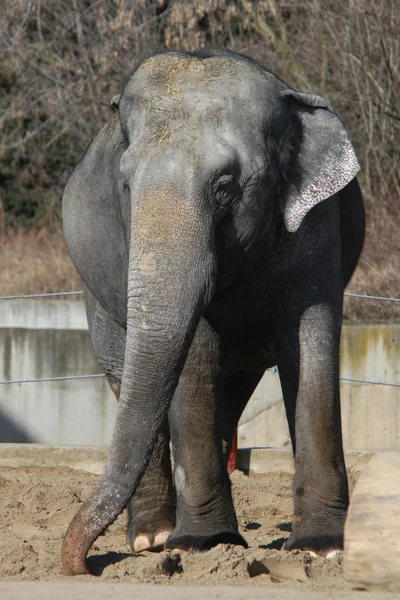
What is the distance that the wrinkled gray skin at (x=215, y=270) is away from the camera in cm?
392

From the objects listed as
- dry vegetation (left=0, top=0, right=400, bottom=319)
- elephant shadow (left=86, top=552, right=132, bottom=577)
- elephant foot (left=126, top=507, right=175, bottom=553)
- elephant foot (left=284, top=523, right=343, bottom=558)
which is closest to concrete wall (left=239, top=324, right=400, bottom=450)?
dry vegetation (left=0, top=0, right=400, bottom=319)

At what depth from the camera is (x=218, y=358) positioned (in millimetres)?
4902

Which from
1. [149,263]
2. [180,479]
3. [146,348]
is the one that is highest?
[149,263]

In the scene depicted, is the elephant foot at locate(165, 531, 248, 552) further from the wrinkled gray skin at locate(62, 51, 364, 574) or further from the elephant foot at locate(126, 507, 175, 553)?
the elephant foot at locate(126, 507, 175, 553)

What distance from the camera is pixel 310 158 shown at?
4.66m

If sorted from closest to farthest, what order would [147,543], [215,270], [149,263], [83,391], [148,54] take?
[149,263]
[215,270]
[147,543]
[83,391]
[148,54]

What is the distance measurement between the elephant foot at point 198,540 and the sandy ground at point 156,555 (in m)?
0.13

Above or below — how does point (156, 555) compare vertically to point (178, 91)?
below

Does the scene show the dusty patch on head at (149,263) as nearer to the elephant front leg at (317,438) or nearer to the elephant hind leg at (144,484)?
the elephant front leg at (317,438)

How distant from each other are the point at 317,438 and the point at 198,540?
2.18 ft

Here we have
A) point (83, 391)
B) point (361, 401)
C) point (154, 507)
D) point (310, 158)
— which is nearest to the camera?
point (310, 158)

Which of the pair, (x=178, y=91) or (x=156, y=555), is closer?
(x=156, y=555)

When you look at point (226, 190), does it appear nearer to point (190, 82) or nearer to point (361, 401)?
point (190, 82)

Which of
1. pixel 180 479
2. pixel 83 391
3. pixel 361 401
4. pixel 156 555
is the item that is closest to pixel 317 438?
pixel 180 479
